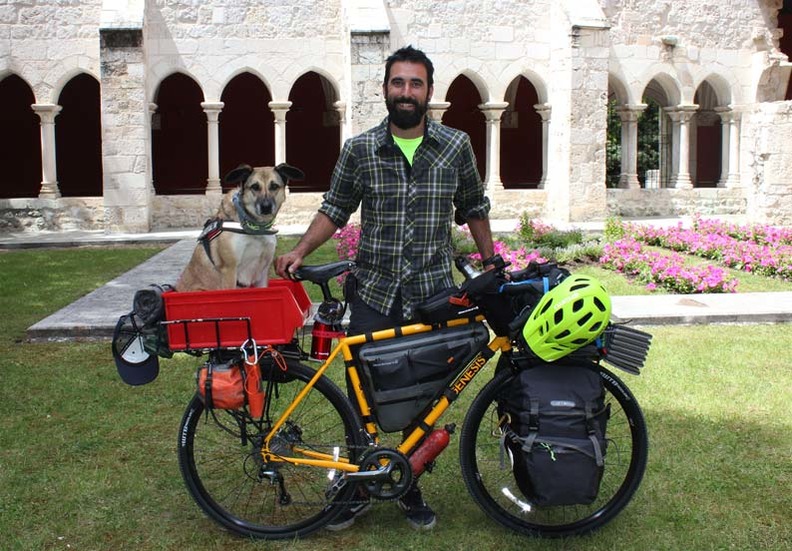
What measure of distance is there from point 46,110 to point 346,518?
1352cm

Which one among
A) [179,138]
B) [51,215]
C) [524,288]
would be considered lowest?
[524,288]

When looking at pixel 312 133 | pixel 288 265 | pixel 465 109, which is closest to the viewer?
pixel 288 265

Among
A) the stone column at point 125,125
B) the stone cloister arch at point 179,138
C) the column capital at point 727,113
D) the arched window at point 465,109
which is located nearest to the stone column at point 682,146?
the column capital at point 727,113

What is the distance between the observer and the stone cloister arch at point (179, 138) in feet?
61.5

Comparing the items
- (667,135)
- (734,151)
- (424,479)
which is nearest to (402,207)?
(424,479)

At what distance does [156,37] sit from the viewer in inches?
584

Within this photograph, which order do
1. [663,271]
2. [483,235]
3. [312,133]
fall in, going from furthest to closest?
[312,133], [663,271], [483,235]

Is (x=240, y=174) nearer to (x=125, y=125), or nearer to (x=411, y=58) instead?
(x=411, y=58)

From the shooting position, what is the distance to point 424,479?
3727mm

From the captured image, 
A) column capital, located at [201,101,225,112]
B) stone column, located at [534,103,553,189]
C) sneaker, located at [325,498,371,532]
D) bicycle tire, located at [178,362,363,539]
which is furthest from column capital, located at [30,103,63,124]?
sneaker, located at [325,498,371,532]

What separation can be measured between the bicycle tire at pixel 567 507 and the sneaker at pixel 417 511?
0.74 ft

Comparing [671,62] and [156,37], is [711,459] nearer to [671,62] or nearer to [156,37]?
[156,37]

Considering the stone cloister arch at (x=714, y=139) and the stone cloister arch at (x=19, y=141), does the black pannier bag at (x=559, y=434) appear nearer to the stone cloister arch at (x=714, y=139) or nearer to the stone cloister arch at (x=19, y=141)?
the stone cloister arch at (x=714, y=139)

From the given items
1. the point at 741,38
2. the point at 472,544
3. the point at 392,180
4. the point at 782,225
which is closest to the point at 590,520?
the point at 472,544
